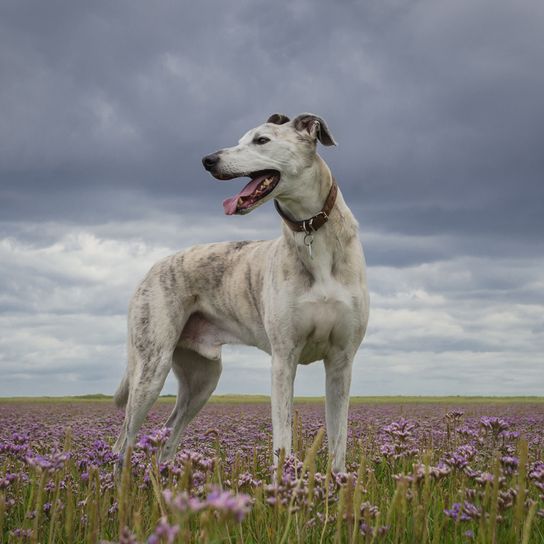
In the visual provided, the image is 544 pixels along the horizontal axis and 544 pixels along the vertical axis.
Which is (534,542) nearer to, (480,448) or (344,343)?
(344,343)

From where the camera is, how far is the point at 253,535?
3646 millimetres

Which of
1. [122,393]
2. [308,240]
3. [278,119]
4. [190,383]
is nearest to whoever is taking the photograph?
[308,240]

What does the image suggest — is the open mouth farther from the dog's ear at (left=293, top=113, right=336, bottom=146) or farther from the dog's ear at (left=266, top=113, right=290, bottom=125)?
the dog's ear at (left=266, top=113, right=290, bottom=125)

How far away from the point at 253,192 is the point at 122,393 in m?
3.67

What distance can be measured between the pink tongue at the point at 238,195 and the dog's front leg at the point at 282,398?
1.43 metres

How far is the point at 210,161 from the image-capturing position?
6270 mm

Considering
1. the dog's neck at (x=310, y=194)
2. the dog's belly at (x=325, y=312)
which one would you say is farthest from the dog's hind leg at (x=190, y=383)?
the dog's neck at (x=310, y=194)

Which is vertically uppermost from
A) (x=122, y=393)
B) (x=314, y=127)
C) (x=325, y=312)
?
(x=314, y=127)

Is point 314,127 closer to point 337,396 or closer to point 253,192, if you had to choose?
point 253,192

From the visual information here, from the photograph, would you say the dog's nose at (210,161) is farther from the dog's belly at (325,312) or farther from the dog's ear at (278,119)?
the dog's belly at (325,312)

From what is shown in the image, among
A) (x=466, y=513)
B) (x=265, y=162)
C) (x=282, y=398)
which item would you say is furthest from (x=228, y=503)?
(x=265, y=162)

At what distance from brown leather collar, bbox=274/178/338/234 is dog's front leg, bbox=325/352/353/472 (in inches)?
49.7

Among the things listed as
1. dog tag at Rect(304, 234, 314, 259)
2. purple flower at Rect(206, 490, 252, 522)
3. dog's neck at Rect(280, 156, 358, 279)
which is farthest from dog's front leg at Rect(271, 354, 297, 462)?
purple flower at Rect(206, 490, 252, 522)

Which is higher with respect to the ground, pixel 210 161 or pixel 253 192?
pixel 210 161
